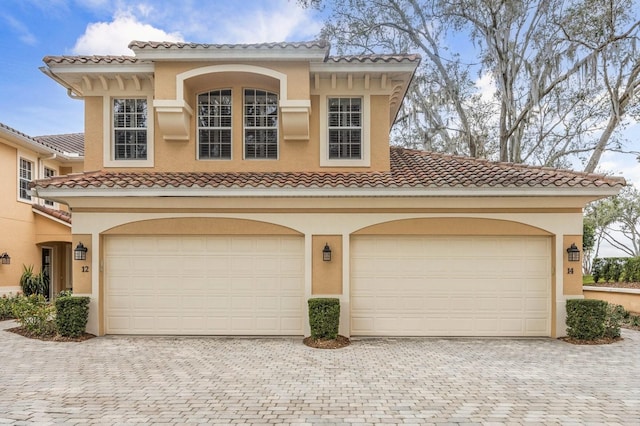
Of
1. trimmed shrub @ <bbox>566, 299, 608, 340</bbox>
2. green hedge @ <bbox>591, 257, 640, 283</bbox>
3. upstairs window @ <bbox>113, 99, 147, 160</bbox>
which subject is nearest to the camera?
trimmed shrub @ <bbox>566, 299, 608, 340</bbox>

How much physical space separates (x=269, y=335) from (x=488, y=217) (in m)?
5.80

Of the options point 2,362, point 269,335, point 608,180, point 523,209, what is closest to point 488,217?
point 523,209

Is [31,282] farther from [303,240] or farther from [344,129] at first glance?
[344,129]

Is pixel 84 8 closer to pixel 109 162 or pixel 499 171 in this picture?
pixel 109 162

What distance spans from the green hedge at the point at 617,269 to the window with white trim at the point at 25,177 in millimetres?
23261

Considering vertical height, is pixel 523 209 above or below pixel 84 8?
below

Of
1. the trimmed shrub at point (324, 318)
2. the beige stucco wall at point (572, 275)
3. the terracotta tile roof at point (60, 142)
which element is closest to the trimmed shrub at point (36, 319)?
the trimmed shrub at point (324, 318)

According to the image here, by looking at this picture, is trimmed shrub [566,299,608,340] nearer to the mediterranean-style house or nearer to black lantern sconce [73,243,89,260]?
the mediterranean-style house

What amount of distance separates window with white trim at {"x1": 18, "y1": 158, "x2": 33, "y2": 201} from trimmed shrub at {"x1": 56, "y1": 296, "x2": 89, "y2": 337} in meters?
8.13

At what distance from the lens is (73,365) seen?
286 inches

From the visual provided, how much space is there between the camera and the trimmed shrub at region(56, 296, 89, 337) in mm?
9172

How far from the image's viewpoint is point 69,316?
9172mm

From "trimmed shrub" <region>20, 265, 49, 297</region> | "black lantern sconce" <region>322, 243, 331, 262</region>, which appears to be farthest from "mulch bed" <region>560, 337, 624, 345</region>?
"trimmed shrub" <region>20, 265, 49, 297</region>

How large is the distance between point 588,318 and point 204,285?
8.64 metres
